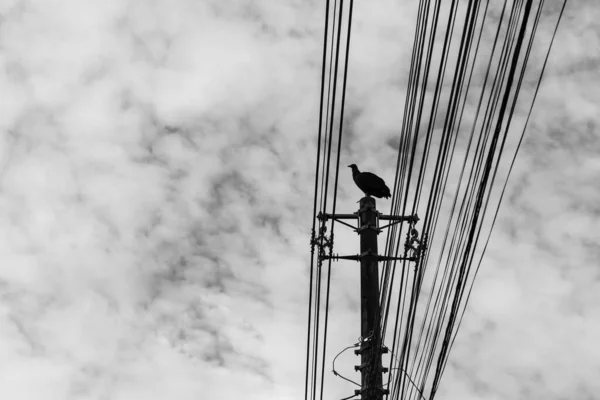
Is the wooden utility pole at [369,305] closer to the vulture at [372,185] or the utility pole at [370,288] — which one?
the utility pole at [370,288]

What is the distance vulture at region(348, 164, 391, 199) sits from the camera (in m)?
8.58

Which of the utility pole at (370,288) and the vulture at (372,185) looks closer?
the utility pole at (370,288)

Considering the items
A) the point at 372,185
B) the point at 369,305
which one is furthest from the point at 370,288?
the point at 372,185

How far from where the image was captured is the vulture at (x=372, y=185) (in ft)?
28.1

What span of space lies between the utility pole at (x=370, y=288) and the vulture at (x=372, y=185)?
9.3 inches

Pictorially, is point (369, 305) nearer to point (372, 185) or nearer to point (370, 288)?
point (370, 288)

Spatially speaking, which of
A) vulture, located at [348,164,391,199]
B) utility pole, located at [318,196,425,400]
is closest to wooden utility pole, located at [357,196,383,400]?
utility pole, located at [318,196,425,400]

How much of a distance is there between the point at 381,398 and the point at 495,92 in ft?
11.7

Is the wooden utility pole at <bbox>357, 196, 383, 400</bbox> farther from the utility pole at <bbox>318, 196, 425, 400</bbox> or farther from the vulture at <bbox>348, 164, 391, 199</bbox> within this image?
the vulture at <bbox>348, 164, 391, 199</bbox>

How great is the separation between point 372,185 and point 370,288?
67.2 inches

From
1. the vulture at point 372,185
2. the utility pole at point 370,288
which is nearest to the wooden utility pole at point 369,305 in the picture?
the utility pole at point 370,288

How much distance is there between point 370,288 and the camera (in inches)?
295

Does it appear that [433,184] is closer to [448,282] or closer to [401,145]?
[401,145]

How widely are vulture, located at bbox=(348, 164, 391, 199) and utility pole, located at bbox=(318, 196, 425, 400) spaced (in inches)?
9.3
